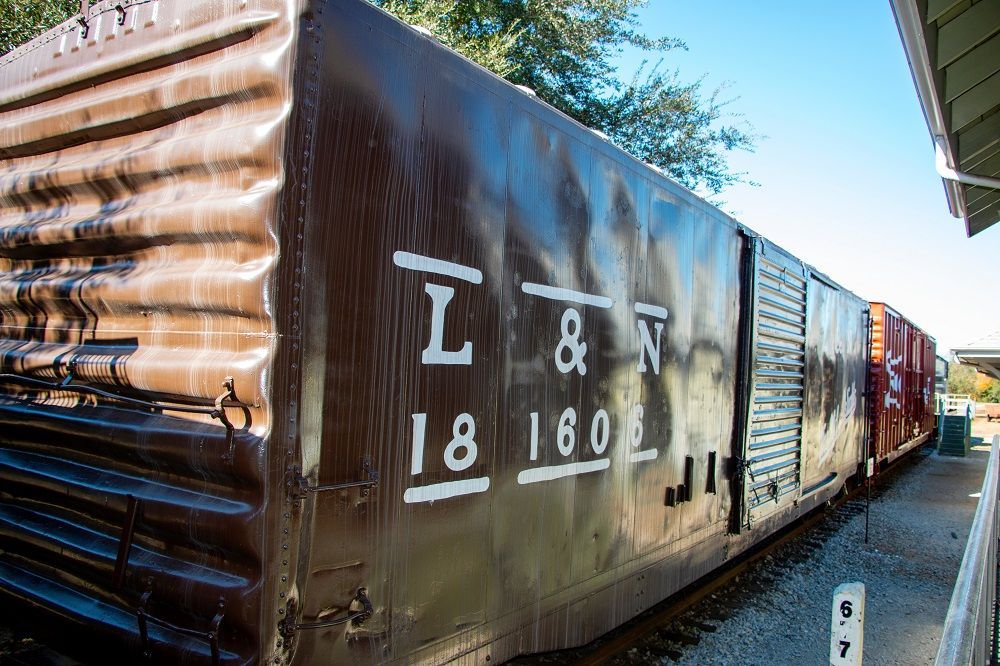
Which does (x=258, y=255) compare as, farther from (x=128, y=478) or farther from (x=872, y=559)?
(x=872, y=559)

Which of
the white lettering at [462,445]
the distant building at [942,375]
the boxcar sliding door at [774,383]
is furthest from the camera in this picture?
the distant building at [942,375]

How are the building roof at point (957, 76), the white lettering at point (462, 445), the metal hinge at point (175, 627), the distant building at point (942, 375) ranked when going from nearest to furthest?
the metal hinge at point (175, 627) → the white lettering at point (462, 445) → the building roof at point (957, 76) → the distant building at point (942, 375)

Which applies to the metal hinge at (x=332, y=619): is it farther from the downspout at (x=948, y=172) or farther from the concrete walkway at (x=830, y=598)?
the downspout at (x=948, y=172)

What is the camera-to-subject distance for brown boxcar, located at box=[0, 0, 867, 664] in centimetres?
201

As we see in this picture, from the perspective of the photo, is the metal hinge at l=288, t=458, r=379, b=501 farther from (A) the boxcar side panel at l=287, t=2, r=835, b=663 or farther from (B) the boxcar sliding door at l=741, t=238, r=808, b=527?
(B) the boxcar sliding door at l=741, t=238, r=808, b=527

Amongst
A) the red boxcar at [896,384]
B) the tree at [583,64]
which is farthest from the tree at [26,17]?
the red boxcar at [896,384]

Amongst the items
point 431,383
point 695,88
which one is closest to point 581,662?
point 431,383

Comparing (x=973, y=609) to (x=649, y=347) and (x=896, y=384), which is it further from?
(x=896, y=384)

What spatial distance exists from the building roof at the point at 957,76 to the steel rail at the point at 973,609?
3.36 meters

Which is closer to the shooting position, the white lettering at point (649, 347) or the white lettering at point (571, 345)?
the white lettering at point (571, 345)

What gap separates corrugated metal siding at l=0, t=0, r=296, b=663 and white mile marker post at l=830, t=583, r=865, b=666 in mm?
2238

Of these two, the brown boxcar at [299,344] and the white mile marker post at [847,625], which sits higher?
the brown boxcar at [299,344]

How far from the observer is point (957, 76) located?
5.54 metres

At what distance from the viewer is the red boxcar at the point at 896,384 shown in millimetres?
11484
